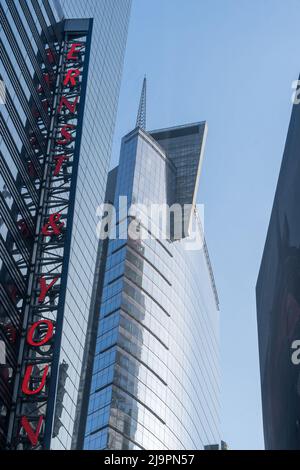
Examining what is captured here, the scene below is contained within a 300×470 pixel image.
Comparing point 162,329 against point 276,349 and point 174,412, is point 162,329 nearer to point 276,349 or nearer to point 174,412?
point 174,412

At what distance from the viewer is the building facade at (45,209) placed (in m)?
55.9

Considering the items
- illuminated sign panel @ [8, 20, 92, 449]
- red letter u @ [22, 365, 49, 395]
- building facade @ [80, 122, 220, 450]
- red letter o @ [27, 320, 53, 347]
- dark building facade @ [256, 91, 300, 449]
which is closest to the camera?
illuminated sign panel @ [8, 20, 92, 449]

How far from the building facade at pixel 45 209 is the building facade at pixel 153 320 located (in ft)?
175

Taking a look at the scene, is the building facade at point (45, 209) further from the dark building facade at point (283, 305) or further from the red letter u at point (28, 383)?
the dark building facade at point (283, 305)

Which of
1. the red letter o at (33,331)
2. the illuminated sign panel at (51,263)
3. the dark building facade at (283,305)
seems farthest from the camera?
the dark building facade at (283,305)

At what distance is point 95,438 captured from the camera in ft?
405

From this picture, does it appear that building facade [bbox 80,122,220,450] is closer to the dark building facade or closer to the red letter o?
the dark building facade

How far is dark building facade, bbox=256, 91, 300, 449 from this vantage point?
9125 cm

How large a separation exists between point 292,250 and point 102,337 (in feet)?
164

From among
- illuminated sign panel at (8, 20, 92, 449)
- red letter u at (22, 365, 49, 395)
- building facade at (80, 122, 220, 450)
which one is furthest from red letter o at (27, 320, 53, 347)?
building facade at (80, 122, 220, 450)

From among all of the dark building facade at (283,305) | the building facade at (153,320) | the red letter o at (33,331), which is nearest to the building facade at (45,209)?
the red letter o at (33,331)

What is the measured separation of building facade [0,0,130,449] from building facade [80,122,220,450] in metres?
53.3

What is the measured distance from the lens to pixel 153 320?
144 m

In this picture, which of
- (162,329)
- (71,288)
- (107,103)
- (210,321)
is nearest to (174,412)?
(162,329)
